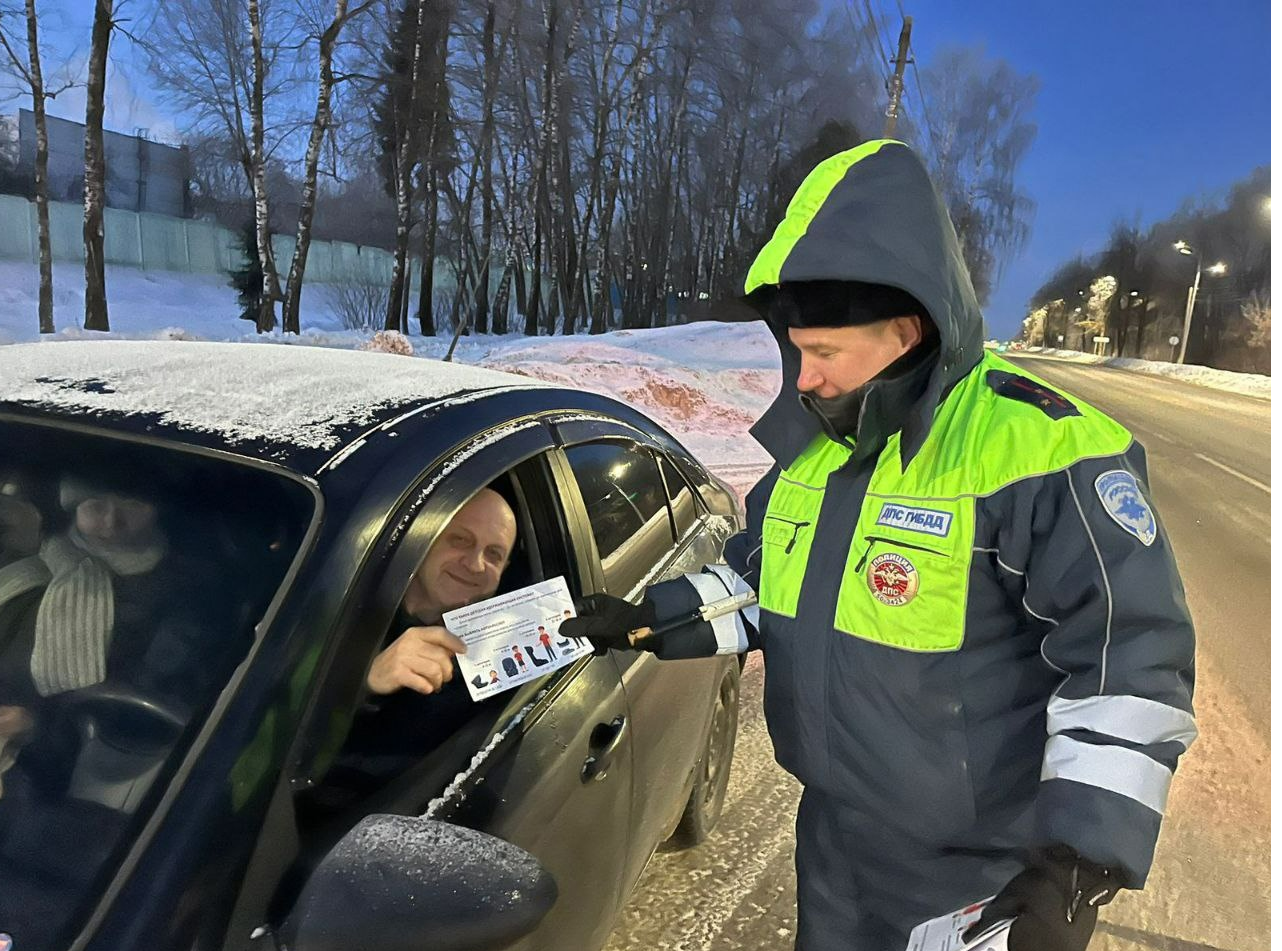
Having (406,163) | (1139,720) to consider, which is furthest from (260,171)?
(1139,720)

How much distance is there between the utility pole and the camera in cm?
1927

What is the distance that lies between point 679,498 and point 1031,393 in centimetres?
149

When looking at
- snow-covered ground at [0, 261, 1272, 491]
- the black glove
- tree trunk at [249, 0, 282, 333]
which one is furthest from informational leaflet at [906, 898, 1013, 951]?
tree trunk at [249, 0, 282, 333]

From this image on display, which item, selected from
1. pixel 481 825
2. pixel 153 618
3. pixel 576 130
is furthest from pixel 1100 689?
pixel 576 130

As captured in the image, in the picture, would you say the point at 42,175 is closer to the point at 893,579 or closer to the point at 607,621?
the point at 607,621

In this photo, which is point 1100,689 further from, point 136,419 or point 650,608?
point 136,419

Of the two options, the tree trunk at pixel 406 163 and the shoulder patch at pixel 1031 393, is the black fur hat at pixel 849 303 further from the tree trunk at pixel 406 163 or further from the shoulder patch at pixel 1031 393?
the tree trunk at pixel 406 163

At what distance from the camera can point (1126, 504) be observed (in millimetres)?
1160

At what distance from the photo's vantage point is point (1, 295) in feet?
34.9

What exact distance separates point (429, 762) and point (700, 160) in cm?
2837

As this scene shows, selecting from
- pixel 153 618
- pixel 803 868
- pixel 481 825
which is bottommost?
pixel 803 868

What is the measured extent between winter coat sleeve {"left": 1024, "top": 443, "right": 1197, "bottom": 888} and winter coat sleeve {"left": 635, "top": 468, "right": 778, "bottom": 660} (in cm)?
62

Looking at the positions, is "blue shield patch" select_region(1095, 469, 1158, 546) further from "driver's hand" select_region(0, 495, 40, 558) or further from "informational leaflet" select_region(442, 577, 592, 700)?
"driver's hand" select_region(0, 495, 40, 558)

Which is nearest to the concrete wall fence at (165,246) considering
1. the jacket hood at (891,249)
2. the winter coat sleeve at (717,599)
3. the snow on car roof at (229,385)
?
the snow on car roof at (229,385)
